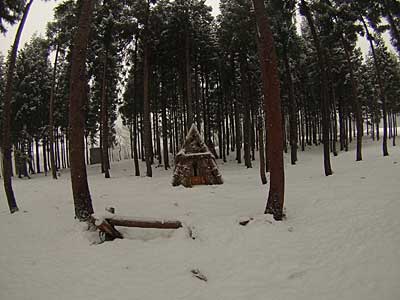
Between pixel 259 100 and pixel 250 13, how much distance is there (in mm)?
12166

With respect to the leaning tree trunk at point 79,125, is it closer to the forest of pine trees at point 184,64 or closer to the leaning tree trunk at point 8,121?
the forest of pine trees at point 184,64

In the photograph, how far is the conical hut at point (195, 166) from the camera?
514 inches

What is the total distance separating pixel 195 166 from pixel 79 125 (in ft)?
23.5

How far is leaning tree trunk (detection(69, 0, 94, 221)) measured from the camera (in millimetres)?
7008

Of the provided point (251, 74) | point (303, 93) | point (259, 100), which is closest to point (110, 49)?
point (251, 74)

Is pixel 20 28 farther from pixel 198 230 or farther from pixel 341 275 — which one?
pixel 341 275

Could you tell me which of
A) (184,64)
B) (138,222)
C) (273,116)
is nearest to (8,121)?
(138,222)

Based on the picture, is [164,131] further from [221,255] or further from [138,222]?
[221,255]

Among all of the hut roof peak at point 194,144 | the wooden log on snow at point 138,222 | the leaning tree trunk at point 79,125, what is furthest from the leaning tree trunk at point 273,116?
the hut roof peak at point 194,144

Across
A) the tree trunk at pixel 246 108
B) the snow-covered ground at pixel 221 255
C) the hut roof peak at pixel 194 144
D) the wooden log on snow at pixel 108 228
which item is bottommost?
the snow-covered ground at pixel 221 255

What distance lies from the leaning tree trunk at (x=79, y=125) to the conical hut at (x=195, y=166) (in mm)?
6247

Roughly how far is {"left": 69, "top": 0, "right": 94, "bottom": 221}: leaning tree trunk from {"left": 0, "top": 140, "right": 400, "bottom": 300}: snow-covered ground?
651mm

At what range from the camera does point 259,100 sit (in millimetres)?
27453

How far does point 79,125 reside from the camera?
710cm
